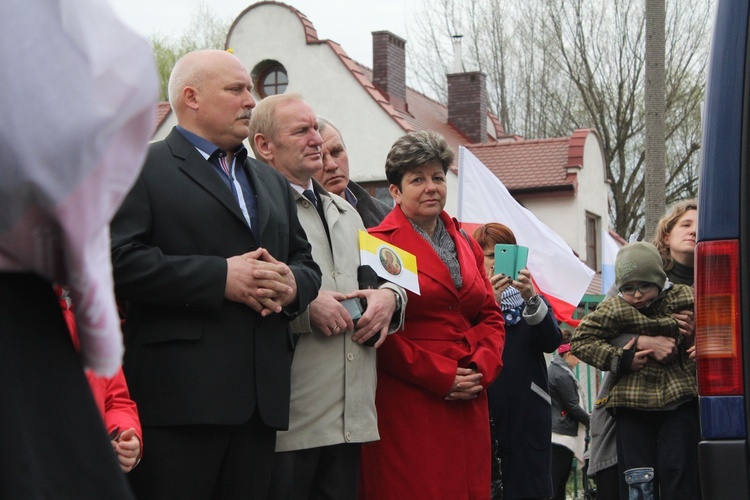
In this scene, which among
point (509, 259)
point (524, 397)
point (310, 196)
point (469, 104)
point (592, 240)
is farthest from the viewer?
point (469, 104)

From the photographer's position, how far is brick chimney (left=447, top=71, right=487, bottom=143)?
35.1m

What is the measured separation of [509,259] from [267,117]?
5.75ft

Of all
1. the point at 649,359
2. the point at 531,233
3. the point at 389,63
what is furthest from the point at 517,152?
the point at 649,359

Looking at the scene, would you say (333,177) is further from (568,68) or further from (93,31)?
(568,68)

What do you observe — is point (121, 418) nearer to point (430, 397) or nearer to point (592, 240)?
point (430, 397)

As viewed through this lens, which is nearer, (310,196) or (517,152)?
(310,196)

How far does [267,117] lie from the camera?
15.9 feet

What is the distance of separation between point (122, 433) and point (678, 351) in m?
3.11

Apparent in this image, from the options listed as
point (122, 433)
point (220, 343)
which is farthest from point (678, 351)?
point (122, 433)

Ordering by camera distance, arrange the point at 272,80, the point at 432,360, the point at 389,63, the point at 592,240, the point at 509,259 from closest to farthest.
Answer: the point at 432,360 → the point at 509,259 → the point at 272,80 → the point at 389,63 → the point at 592,240

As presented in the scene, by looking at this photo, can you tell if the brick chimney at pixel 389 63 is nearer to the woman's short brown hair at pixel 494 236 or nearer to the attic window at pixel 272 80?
the attic window at pixel 272 80

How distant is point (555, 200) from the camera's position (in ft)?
100

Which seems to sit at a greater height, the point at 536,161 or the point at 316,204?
the point at 536,161

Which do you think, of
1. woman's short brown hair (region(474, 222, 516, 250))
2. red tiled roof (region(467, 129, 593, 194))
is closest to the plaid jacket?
woman's short brown hair (region(474, 222, 516, 250))
